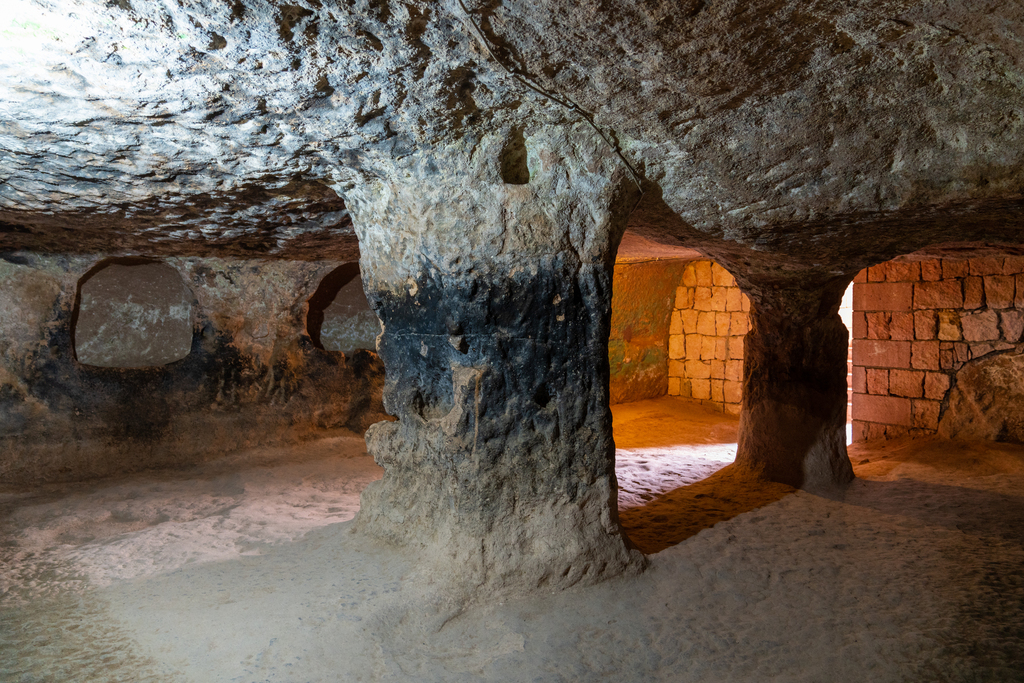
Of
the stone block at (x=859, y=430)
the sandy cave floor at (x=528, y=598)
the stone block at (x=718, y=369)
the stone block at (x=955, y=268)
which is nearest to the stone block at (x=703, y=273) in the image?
the stone block at (x=718, y=369)

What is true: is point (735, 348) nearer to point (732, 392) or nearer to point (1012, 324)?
point (732, 392)

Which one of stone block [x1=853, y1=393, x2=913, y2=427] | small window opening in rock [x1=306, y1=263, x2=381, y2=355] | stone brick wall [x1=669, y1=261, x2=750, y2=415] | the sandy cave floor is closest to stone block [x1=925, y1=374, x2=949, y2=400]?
stone block [x1=853, y1=393, x2=913, y2=427]

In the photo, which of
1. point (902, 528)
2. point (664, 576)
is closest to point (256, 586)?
point (664, 576)

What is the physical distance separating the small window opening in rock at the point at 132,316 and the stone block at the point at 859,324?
6483 millimetres

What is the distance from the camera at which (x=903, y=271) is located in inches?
243

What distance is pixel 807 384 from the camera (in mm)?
4633

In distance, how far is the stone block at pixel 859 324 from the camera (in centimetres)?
653

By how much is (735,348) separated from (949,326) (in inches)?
124

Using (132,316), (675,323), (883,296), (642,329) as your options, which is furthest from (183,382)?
(675,323)

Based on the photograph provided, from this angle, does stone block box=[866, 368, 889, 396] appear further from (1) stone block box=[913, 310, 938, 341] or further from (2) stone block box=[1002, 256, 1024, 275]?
(2) stone block box=[1002, 256, 1024, 275]

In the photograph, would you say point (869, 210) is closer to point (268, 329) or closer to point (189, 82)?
point (189, 82)

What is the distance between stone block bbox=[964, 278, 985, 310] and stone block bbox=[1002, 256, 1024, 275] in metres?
0.20

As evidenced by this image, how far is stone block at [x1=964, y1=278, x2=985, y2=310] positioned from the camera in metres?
5.66

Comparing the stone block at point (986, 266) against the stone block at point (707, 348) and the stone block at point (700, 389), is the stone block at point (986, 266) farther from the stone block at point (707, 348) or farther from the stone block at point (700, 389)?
the stone block at point (700, 389)
